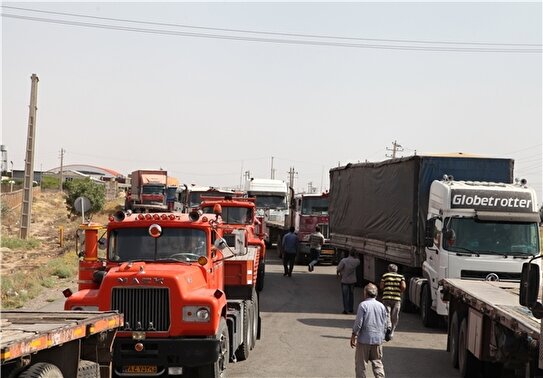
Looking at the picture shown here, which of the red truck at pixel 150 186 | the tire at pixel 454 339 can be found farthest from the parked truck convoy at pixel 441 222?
the red truck at pixel 150 186

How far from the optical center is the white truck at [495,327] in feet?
28.4

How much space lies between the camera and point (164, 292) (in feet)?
38.9

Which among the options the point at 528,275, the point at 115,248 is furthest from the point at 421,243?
the point at 528,275

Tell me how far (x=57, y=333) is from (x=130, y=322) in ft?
12.6

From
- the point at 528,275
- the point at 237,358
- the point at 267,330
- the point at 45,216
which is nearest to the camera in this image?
the point at 528,275

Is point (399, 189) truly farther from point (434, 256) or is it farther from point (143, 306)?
point (143, 306)

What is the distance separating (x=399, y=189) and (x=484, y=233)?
191 inches

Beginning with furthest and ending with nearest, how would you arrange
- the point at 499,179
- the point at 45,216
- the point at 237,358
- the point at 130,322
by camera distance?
the point at 45,216, the point at 499,179, the point at 237,358, the point at 130,322

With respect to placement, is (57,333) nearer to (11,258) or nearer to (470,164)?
(470,164)

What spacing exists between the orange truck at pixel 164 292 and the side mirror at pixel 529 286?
5.04 meters

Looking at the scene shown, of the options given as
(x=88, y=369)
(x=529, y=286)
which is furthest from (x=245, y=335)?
(x=529, y=286)

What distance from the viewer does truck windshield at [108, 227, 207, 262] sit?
42.7 feet

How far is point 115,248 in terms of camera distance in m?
13.1

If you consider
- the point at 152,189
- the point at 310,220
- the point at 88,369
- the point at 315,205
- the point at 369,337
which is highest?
the point at 152,189
